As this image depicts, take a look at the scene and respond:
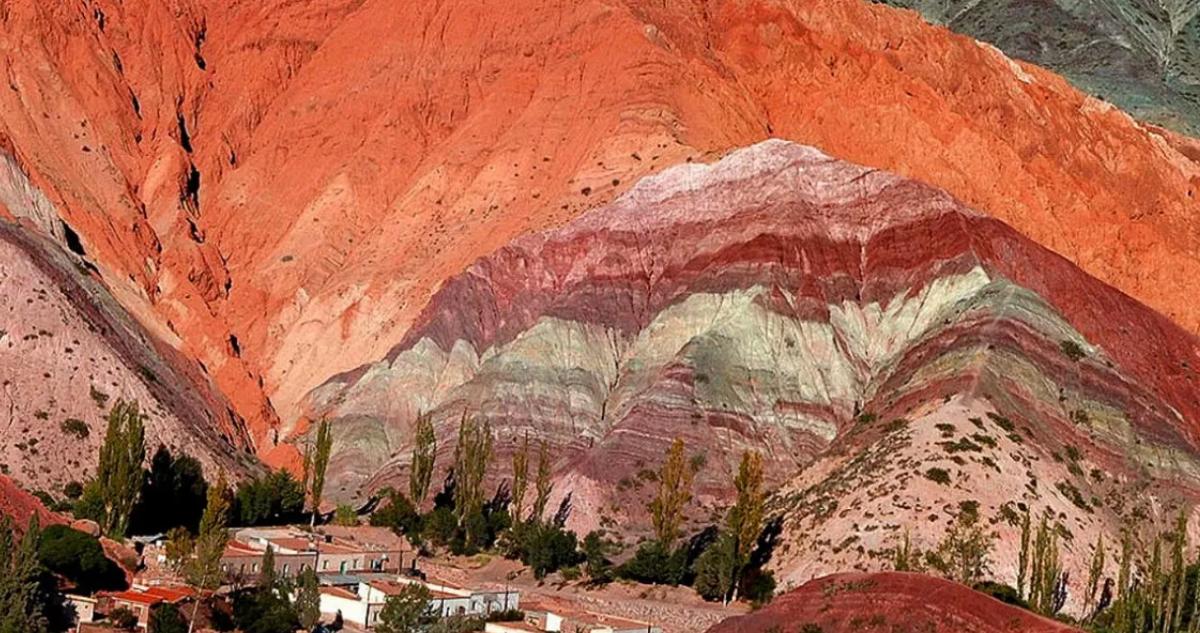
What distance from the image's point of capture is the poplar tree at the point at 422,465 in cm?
8788

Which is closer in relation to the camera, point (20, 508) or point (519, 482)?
point (20, 508)

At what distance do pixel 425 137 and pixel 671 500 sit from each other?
50714 millimetres

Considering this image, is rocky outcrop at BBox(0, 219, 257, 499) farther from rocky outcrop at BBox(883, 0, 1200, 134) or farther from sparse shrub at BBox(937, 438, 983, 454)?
rocky outcrop at BBox(883, 0, 1200, 134)

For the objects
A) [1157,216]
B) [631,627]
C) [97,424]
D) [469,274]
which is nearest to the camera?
[631,627]

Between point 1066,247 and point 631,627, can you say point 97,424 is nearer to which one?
point 631,627

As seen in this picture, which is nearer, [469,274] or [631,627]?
[631,627]

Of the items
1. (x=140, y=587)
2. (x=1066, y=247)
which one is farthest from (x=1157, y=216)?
(x=140, y=587)

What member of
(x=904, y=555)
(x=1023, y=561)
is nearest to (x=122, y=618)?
(x=904, y=555)

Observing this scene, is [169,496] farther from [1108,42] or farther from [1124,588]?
→ [1108,42]

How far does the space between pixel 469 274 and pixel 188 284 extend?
18.6 m

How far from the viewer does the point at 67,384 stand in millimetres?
88562

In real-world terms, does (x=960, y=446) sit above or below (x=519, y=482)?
above

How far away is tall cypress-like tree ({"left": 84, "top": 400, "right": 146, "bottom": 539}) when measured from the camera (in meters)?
77.0

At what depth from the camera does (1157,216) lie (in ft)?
413
